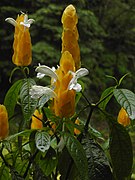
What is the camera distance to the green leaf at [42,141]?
1.82ft

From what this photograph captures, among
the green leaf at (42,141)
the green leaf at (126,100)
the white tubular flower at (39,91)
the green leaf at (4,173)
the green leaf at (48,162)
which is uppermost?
the white tubular flower at (39,91)

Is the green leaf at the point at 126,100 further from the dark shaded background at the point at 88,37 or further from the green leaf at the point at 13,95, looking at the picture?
the dark shaded background at the point at 88,37

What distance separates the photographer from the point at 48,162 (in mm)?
655

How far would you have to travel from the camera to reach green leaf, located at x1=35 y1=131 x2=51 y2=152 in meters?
0.56

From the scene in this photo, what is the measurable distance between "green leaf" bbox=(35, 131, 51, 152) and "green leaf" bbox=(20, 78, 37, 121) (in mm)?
37

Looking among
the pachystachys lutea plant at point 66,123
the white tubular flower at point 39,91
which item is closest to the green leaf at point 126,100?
the pachystachys lutea plant at point 66,123

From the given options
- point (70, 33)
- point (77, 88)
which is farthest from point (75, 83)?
point (70, 33)

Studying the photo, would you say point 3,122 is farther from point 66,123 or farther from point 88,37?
point 88,37

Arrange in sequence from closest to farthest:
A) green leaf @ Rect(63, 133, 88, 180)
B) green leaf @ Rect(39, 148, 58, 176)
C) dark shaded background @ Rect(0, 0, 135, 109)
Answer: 1. green leaf @ Rect(63, 133, 88, 180)
2. green leaf @ Rect(39, 148, 58, 176)
3. dark shaded background @ Rect(0, 0, 135, 109)

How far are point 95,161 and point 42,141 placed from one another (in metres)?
0.09

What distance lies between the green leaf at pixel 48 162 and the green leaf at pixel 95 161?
0.20ft

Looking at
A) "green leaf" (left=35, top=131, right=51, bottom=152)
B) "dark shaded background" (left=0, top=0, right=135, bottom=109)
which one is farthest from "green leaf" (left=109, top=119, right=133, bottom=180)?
"dark shaded background" (left=0, top=0, right=135, bottom=109)

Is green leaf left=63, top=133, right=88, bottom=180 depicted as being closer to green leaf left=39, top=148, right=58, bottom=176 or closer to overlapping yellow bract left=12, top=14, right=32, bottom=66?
green leaf left=39, top=148, right=58, bottom=176

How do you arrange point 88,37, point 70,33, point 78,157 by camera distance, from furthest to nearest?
point 88,37 < point 70,33 < point 78,157
